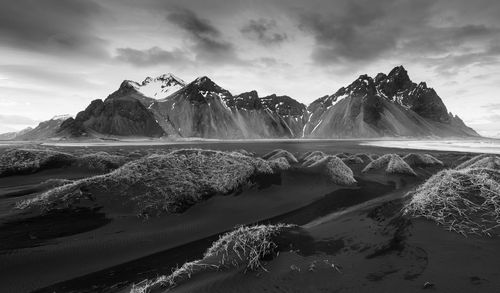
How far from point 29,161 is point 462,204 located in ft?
85.2

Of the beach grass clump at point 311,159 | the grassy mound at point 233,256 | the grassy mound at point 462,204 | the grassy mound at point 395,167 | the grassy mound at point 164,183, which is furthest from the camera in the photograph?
the beach grass clump at point 311,159

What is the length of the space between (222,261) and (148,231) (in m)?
5.69

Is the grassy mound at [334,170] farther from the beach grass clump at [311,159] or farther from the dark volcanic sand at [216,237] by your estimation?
the dark volcanic sand at [216,237]

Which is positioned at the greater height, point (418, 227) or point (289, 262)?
point (418, 227)

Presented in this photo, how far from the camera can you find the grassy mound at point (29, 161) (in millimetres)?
20500

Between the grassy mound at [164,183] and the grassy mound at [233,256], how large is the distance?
6.06 metres

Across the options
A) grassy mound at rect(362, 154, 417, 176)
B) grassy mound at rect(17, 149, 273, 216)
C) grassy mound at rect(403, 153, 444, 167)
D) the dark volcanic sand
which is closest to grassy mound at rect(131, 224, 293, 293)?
the dark volcanic sand

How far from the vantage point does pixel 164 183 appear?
14.1 m

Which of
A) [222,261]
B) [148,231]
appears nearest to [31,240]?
[148,231]

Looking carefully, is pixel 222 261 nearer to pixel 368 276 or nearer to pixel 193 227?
pixel 368 276

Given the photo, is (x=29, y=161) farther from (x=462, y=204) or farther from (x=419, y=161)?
(x=419, y=161)

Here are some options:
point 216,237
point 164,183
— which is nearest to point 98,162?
point 164,183

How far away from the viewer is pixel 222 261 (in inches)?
282

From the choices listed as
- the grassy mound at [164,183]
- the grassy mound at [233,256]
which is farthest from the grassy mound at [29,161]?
the grassy mound at [233,256]
